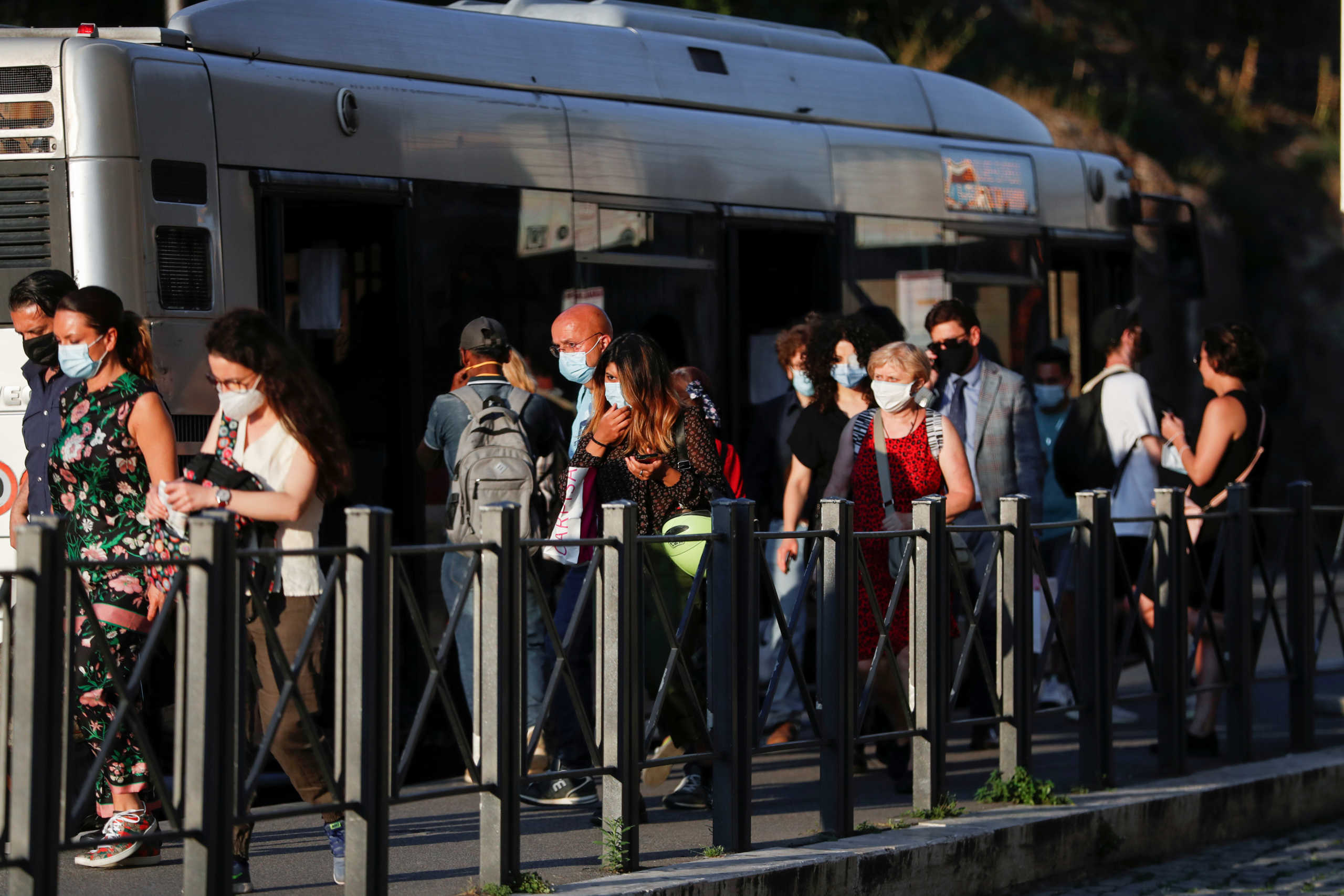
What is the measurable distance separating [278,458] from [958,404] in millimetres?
3742

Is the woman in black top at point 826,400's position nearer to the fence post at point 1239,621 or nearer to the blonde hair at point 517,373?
the blonde hair at point 517,373

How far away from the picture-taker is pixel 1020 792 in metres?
6.79

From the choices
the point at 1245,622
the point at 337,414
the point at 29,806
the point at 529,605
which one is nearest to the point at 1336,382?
the point at 1245,622

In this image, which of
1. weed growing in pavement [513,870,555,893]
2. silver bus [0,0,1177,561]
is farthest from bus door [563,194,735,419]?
weed growing in pavement [513,870,555,893]

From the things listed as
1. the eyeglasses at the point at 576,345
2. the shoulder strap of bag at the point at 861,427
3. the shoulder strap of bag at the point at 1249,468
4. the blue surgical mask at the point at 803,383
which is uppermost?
the eyeglasses at the point at 576,345

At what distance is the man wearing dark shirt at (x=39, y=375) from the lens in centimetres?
613

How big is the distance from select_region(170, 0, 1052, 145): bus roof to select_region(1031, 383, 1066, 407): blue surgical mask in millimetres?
1564

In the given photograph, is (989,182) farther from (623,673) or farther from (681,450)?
(623,673)

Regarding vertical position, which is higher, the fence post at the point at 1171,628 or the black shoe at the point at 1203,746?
the fence post at the point at 1171,628

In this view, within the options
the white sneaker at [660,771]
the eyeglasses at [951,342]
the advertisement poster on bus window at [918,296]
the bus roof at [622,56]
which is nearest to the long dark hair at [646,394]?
the white sneaker at [660,771]

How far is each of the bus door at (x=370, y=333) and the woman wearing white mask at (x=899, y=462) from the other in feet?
5.86

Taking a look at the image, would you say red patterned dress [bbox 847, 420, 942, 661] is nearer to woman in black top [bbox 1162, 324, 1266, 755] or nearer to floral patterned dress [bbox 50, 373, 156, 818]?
woman in black top [bbox 1162, 324, 1266, 755]

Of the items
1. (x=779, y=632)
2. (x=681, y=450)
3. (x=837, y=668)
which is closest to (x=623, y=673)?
(x=837, y=668)

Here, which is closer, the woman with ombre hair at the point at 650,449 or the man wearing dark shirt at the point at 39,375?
the man wearing dark shirt at the point at 39,375
